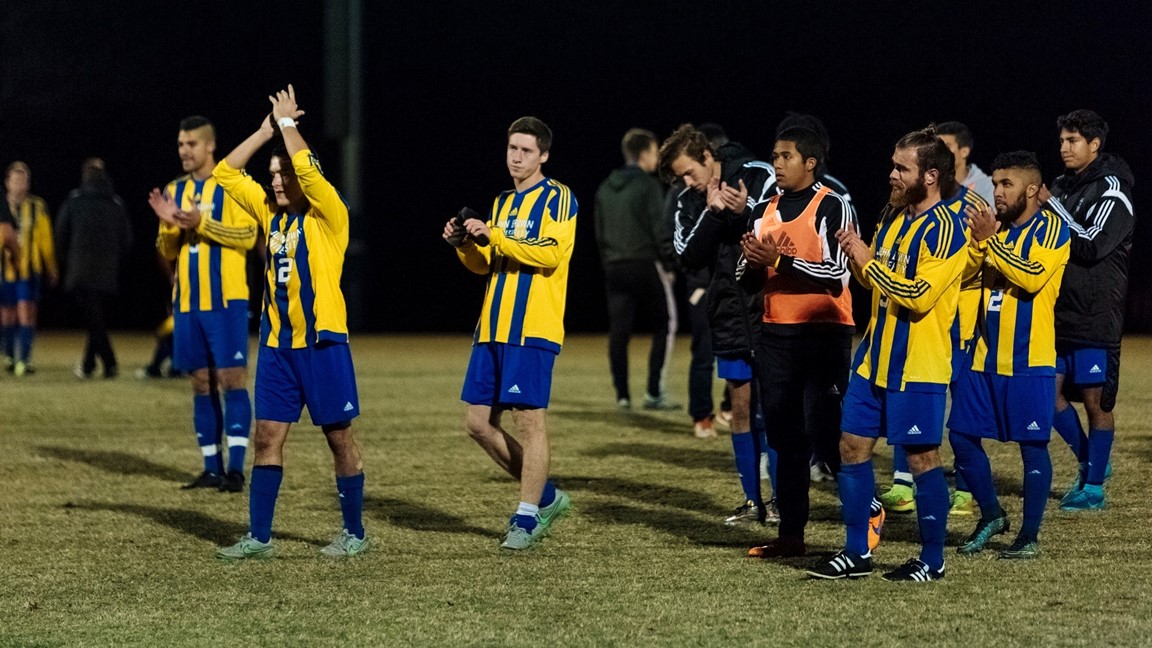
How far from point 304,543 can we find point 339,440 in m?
0.60

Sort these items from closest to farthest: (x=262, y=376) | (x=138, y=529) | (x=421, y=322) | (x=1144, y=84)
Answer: (x=262, y=376)
(x=138, y=529)
(x=1144, y=84)
(x=421, y=322)

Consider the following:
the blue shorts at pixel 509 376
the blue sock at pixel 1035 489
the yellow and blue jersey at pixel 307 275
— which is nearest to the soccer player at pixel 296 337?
the yellow and blue jersey at pixel 307 275

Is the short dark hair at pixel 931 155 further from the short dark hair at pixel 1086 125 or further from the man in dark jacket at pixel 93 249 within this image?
the man in dark jacket at pixel 93 249

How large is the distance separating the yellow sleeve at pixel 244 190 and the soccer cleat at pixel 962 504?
349 cm

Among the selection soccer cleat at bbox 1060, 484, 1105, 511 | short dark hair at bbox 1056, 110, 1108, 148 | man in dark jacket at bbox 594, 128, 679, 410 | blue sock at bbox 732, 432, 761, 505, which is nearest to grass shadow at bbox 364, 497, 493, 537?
blue sock at bbox 732, 432, 761, 505

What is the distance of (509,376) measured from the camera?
6301 mm

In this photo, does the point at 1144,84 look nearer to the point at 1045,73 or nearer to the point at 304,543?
the point at 1045,73

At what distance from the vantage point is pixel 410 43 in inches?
902

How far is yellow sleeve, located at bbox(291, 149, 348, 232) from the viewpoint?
A: 5855 mm

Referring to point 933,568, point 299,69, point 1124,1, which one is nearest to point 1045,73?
point 1124,1

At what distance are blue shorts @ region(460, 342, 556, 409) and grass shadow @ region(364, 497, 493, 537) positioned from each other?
0.72 meters

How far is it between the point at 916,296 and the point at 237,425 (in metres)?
4.15

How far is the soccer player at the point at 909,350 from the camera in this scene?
17.7ft

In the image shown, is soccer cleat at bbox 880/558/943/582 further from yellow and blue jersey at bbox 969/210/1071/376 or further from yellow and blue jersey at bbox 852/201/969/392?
yellow and blue jersey at bbox 969/210/1071/376
